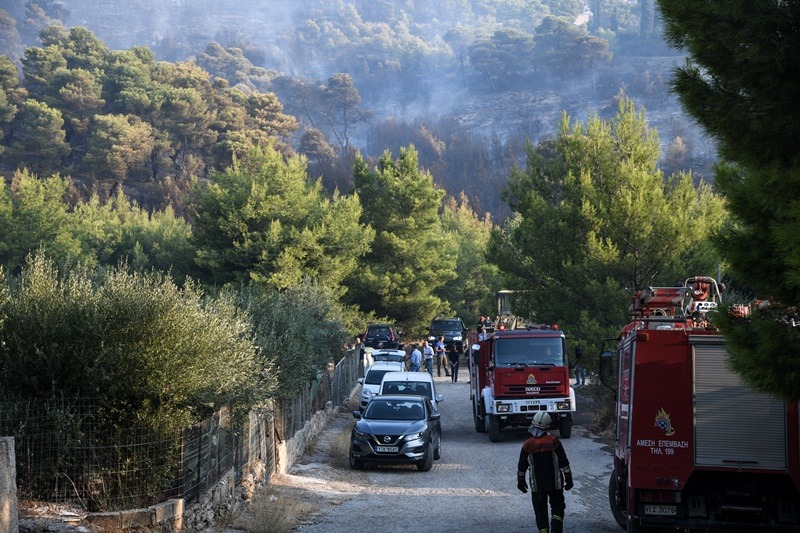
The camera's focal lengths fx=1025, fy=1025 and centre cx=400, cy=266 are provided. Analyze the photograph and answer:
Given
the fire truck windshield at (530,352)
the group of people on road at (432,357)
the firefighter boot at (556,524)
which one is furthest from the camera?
the group of people on road at (432,357)

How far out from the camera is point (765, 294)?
31.7 feet

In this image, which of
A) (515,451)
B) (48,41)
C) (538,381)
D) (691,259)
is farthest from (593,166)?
(48,41)

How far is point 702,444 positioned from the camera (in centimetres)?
1198

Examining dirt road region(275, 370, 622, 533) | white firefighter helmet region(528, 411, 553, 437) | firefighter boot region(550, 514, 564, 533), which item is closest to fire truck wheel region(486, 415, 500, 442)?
dirt road region(275, 370, 622, 533)

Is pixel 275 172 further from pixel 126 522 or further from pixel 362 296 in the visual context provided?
pixel 126 522

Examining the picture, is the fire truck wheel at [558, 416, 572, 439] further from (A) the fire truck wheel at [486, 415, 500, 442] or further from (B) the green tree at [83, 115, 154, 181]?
(B) the green tree at [83, 115, 154, 181]

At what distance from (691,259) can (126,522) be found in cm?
2017

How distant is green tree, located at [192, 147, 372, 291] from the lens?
4641 centimetres

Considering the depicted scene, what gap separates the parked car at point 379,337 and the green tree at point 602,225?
53.8ft

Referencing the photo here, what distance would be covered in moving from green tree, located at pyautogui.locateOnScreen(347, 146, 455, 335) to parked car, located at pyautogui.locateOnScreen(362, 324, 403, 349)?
20.0 ft

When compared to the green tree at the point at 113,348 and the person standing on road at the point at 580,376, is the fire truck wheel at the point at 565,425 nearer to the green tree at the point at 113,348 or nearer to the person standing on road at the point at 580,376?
the person standing on road at the point at 580,376

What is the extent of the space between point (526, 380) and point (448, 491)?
25.3 feet

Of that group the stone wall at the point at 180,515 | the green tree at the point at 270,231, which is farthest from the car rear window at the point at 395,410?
the green tree at the point at 270,231

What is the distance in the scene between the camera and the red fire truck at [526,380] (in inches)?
1019
